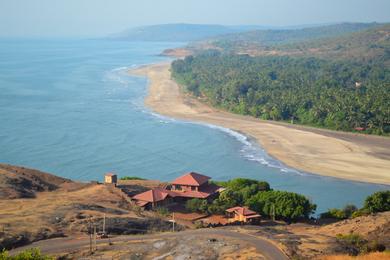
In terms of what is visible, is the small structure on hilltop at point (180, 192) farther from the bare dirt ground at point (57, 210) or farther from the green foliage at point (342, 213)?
the green foliage at point (342, 213)

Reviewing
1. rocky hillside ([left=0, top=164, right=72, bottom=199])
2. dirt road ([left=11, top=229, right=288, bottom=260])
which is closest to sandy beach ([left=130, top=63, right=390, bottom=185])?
rocky hillside ([left=0, top=164, right=72, bottom=199])

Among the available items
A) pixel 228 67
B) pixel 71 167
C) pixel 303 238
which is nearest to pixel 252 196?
pixel 303 238

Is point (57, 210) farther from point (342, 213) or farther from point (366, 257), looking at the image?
point (342, 213)

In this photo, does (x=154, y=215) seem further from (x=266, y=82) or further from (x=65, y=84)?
(x=65, y=84)

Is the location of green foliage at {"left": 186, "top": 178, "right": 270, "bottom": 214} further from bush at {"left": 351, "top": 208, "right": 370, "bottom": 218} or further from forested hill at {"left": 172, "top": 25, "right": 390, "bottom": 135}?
forested hill at {"left": 172, "top": 25, "right": 390, "bottom": 135}

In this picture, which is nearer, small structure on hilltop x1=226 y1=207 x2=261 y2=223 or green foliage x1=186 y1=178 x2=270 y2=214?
small structure on hilltop x1=226 y1=207 x2=261 y2=223

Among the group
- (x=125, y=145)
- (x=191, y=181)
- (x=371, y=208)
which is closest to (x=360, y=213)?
(x=371, y=208)

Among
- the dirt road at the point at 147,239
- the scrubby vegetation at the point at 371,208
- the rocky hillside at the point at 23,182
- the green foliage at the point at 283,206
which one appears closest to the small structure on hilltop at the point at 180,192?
the green foliage at the point at 283,206
